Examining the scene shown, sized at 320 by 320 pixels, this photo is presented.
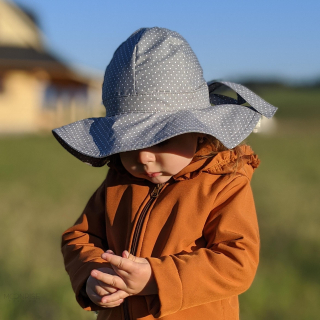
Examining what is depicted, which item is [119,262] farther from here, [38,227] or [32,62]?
[32,62]

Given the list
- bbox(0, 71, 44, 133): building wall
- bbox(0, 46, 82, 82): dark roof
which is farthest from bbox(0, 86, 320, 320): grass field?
bbox(0, 46, 82, 82): dark roof

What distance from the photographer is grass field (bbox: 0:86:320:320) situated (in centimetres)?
388

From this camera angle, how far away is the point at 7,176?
1038 centimetres

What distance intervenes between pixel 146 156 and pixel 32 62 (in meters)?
22.8

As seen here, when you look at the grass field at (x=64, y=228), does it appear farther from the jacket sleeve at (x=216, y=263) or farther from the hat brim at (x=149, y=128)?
the jacket sleeve at (x=216, y=263)

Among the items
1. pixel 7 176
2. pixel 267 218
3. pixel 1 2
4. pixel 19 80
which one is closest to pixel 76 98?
pixel 19 80

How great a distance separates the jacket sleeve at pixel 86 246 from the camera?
179 centimetres

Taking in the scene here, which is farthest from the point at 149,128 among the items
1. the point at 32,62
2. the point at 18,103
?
the point at 32,62

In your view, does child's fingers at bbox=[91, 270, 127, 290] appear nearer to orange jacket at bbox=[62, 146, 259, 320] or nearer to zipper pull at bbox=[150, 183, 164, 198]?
orange jacket at bbox=[62, 146, 259, 320]

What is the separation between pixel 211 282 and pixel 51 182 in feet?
28.7

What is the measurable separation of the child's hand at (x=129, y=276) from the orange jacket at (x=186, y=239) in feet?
0.10

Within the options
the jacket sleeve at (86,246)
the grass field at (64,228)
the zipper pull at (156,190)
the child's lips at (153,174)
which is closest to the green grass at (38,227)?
the grass field at (64,228)

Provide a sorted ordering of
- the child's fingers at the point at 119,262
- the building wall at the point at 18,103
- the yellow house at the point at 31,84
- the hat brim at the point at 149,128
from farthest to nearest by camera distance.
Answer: the yellow house at the point at 31,84
the building wall at the point at 18,103
the hat brim at the point at 149,128
the child's fingers at the point at 119,262

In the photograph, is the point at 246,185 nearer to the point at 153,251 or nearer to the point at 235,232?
the point at 235,232
